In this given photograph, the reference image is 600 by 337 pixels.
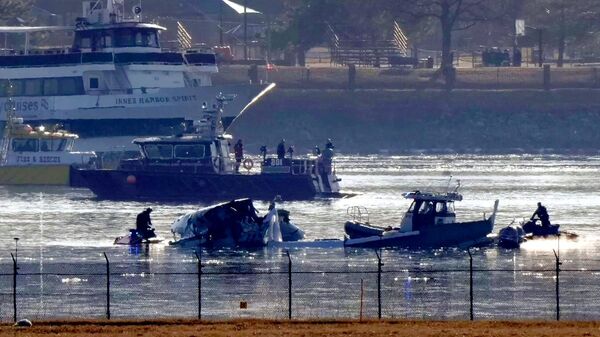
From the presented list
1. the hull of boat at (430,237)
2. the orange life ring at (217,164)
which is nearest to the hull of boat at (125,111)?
the orange life ring at (217,164)

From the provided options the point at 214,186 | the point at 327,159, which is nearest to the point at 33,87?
the point at 214,186

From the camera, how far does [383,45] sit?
139375mm

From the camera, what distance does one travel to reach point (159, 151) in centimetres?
8288

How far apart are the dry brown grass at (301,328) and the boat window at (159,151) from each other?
4375cm

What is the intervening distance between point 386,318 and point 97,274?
9969 mm

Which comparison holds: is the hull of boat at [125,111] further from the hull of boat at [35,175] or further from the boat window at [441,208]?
the boat window at [441,208]

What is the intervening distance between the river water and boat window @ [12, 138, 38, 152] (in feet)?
20.7

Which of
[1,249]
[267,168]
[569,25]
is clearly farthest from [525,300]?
[569,25]

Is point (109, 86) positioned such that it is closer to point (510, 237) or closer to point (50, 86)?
point (50, 86)

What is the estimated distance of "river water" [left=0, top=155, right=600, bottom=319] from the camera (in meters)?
44.1

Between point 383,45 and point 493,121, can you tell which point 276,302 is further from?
point 383,45

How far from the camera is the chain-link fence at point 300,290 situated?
42406 millimetres

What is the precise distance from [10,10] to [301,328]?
348 ft

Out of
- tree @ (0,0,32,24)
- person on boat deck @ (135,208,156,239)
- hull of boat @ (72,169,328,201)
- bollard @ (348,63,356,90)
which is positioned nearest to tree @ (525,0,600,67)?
bollard @ (348,63,356,90)
